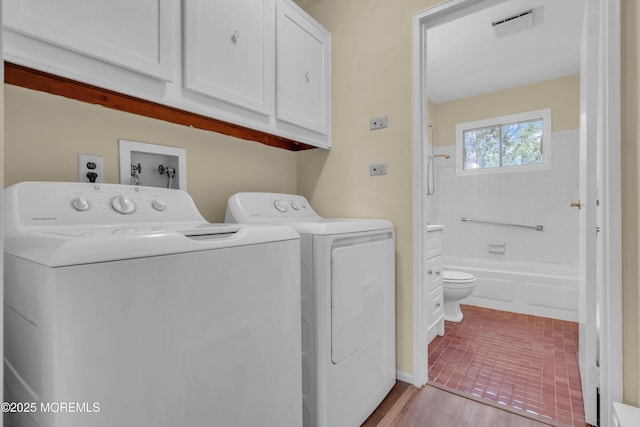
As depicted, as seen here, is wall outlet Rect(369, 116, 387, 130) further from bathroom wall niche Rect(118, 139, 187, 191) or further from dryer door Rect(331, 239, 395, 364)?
bathroom wall niche Rect(118, 139, 187, 191)

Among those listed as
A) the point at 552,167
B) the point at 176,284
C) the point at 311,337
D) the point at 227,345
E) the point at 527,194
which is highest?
the point at 552,167

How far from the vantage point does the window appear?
360cm

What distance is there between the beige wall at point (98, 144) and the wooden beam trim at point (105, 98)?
0.09ft

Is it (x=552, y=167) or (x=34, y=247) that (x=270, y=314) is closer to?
(x=34, y=247)

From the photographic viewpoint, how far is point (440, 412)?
1.57m

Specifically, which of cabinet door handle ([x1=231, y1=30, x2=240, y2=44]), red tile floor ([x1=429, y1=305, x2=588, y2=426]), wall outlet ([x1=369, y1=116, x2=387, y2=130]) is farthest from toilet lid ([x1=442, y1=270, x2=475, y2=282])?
cabinet door handle ([x1=231, y1=30, x2=240, y2=44])

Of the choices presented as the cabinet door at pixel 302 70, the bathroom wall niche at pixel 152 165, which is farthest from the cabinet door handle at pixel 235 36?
the bathroom wall niche at pixel 152 165

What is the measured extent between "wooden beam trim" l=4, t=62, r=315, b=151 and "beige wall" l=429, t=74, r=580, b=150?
10.6ft

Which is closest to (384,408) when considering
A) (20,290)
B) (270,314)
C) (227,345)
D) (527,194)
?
(270,314)

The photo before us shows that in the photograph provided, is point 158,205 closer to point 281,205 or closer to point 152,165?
point 152,165

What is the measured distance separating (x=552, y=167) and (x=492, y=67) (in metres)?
1.35

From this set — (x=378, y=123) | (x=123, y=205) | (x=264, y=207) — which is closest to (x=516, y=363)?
(x=378, y=123)

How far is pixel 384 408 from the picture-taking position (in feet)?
5.33

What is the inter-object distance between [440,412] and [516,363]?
2.78 ft
